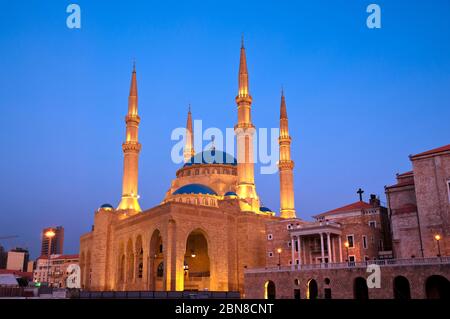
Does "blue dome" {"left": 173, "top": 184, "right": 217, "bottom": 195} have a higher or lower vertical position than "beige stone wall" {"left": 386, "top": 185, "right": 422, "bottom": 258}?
higher

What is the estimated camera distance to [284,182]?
66812 millimetres

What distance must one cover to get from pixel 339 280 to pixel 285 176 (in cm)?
2820

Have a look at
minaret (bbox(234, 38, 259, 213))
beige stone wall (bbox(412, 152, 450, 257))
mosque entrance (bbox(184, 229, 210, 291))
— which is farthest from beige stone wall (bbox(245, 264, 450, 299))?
minaret (bbox(234, 38, 259, 213))

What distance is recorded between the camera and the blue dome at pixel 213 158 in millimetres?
73331

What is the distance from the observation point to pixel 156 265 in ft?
186

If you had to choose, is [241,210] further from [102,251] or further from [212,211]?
[102,251]

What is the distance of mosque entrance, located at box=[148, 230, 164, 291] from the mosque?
11cm

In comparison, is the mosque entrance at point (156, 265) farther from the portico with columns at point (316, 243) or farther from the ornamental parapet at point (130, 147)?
the portico with columns at point (316, 243)

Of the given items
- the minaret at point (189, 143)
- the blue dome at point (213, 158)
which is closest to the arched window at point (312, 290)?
the blue dome at point (213, 158)

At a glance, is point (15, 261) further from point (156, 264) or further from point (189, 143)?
point (156, 264)

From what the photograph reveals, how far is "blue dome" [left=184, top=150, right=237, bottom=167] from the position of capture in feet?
241

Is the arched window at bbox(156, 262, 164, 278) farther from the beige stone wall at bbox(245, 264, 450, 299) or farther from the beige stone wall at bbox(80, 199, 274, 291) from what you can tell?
the beige stone wall at bbox(245, 264, 450, 299)

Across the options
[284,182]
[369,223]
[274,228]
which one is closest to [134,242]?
[274,228]

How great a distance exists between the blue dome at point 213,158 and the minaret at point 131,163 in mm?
10855
